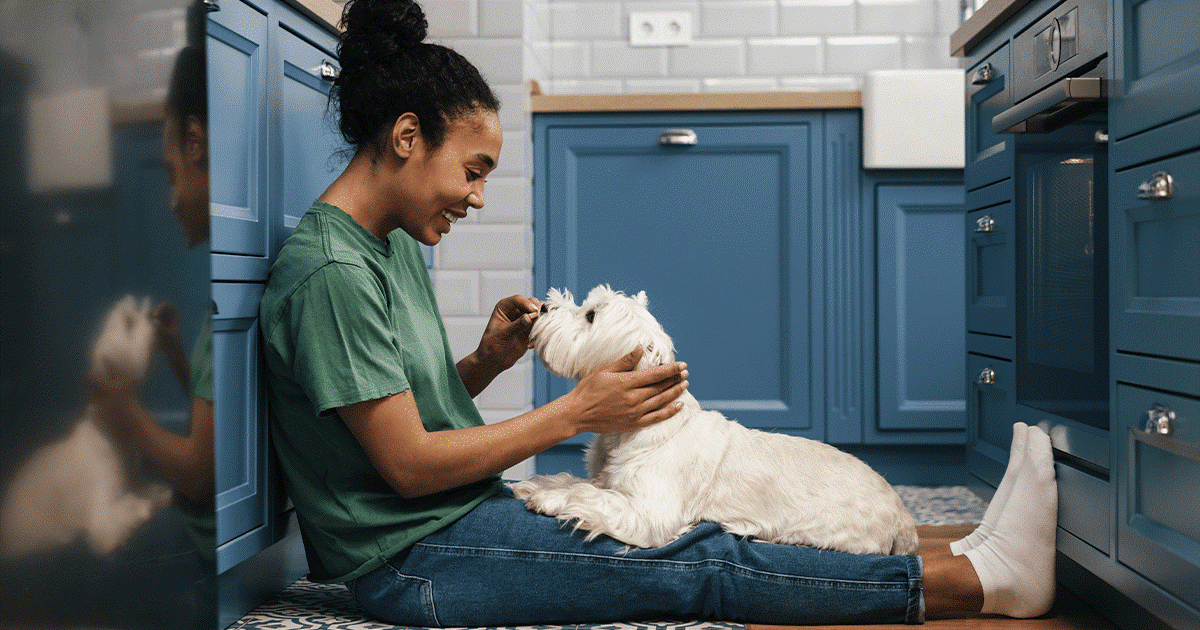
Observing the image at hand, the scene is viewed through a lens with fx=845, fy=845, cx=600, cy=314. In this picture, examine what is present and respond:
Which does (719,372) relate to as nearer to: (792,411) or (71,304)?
(792,411)

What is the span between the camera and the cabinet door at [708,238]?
2.48 metres

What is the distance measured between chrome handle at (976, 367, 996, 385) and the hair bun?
124 centimetres

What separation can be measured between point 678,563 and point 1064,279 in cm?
77

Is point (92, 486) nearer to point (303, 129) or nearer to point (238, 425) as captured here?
point (238, 425)

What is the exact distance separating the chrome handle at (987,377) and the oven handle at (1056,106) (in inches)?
19.2

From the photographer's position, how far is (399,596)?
1.24m

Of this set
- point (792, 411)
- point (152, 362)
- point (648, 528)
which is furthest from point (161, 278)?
point (792, 411)

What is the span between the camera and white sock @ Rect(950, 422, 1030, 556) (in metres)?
1.41

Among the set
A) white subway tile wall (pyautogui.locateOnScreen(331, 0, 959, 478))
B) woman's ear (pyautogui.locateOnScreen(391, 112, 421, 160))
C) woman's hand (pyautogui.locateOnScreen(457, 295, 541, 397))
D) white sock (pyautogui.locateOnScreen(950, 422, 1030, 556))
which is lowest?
white sock (pyautogui.locateOnScreen(950, 422, 1030, 556))

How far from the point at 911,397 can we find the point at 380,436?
5.99ft

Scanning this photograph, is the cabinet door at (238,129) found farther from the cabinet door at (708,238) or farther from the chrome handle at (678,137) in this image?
the chrome handle at (678,137)

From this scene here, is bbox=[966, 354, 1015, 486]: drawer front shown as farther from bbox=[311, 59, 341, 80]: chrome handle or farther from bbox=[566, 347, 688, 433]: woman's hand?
bbox=[311, 59, 341, 80]: chrome handle

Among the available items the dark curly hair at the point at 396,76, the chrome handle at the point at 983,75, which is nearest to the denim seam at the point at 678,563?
the dark curly hair at the point at 396,76

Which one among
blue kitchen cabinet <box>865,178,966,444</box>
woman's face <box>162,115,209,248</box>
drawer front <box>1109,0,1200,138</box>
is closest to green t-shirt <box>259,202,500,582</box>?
woman's face <box>162,115,209,248</box>
